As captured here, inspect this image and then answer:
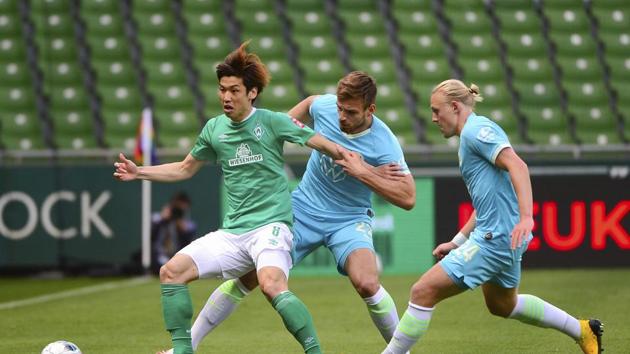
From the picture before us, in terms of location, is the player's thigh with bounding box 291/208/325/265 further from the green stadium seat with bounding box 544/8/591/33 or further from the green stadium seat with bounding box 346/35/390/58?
the green stadium seat with bounding box 544/8/591/33

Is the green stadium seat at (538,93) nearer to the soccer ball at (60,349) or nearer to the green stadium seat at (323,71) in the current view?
the green stadium seat at (323,71)

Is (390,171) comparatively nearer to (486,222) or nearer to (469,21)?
(486,222)

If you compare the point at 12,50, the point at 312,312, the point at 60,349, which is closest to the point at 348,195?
the point at 60,349

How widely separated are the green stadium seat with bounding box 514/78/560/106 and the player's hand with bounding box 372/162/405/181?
33.7 feet

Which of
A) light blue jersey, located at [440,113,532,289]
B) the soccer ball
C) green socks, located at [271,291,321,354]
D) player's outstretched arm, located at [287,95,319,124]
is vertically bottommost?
the soccer ball

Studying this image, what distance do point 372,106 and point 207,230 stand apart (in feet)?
26.0

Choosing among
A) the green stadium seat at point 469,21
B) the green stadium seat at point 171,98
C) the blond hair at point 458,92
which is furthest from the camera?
the green stadium seat at point 469,21

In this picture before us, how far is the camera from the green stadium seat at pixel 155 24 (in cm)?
1814

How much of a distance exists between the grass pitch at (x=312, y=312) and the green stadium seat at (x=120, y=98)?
11.3 feet

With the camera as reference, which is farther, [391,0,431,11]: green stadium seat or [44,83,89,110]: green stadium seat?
[391,0,431,11]: green stadium seat

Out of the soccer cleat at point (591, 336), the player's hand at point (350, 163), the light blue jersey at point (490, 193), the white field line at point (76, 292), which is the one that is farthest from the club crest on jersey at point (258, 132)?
the white field line at point (76, 292)

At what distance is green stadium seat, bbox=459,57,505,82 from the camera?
17391 millimetres

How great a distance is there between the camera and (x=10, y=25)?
1820 cm

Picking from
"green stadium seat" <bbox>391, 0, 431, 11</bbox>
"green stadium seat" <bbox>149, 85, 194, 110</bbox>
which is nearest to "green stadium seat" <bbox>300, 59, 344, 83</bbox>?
"green stadium seat" <bbox>391, 0, 431, 11</bbox>
